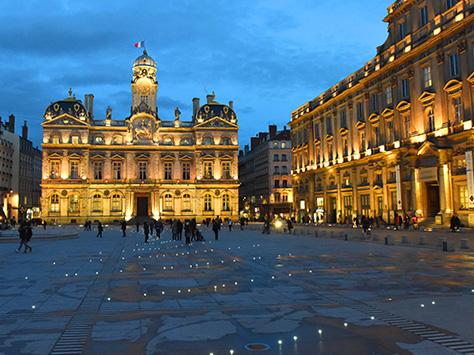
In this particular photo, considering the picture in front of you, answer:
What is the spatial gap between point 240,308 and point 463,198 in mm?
33057

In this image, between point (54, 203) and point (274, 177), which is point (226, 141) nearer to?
point (274, 177)

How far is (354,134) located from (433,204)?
1602 centimetres

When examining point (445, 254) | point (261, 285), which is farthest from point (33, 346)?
point (445, 254)

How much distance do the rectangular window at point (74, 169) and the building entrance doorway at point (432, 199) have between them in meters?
60.0

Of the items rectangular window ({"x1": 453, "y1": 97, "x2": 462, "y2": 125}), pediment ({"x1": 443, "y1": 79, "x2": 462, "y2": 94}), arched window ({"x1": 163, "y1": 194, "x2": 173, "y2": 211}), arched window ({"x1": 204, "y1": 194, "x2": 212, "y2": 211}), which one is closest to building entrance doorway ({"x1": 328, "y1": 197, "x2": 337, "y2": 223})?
rectangular window ({"x1": 453, "y1": 97, "x2": 462, "y2": 125})

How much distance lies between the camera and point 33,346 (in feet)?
24.2

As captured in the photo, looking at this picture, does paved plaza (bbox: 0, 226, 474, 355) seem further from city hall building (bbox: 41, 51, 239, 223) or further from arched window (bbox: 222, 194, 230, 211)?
arched window (bbox: 222, 194, 230, 211)

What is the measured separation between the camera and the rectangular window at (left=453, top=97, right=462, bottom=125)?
124 ft

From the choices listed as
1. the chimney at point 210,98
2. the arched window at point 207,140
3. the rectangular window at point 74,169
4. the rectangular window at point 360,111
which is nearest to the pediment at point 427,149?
the rectangular window at point 360,111

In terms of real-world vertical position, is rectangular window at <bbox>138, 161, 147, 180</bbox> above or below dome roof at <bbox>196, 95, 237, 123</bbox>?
below

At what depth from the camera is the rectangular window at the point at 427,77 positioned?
41688 millimetres

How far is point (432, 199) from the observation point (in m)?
43.0

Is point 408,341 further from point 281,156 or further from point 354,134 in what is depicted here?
point 281,156

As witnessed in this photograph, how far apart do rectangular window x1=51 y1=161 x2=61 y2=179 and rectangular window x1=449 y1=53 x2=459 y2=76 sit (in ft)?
214
